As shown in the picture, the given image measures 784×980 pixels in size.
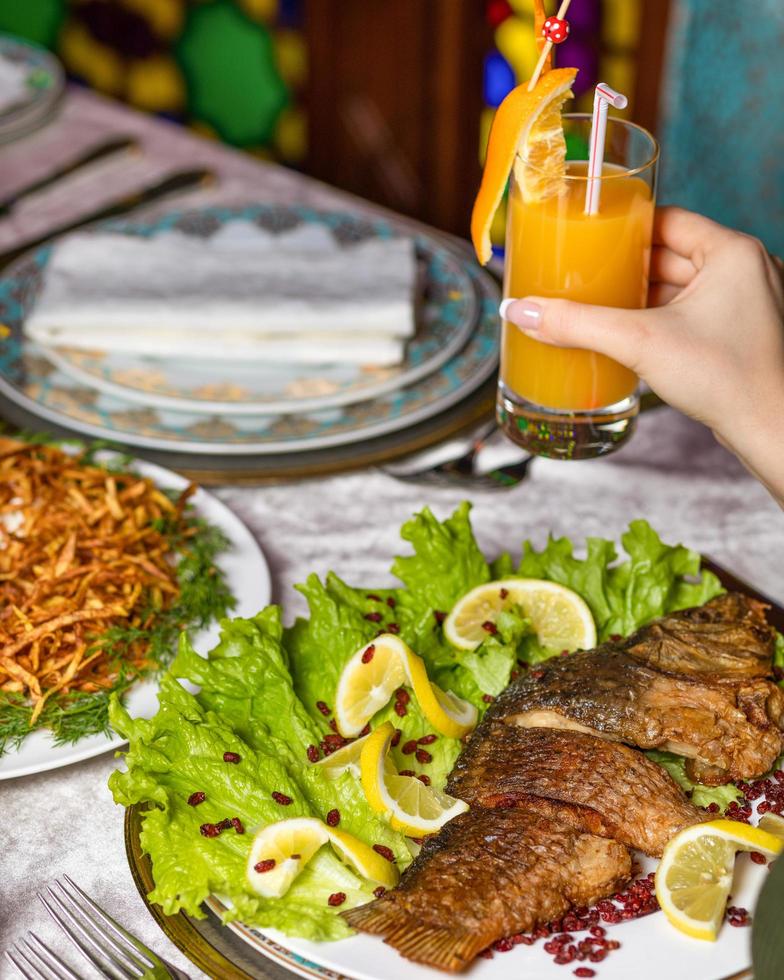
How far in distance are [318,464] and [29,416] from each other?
0.53 m

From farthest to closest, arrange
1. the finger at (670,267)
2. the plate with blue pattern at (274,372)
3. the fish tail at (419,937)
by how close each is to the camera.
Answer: the plate with blue pattern at (274,372) < the finger at (670,267) < the fish tail at (419,937)

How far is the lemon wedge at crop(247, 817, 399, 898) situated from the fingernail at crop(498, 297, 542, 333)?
68 centimetres

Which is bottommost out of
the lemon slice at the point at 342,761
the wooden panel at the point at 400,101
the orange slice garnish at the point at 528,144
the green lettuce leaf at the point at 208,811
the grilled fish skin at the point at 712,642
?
Result: the wooden panel at the point at 400,101

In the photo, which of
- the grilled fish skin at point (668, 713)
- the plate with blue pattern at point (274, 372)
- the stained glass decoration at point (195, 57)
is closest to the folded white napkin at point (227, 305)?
the plate with blue pattern at point (274, 372)

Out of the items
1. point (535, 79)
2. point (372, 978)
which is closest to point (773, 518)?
point (535, 79)

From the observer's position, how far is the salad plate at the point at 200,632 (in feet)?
4.68

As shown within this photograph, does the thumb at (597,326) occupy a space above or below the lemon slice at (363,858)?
above

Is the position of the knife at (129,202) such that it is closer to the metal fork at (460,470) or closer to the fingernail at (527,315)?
the metal fork at (460,470)

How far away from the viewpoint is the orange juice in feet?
5.07

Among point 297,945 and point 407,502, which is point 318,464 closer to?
point 407,502

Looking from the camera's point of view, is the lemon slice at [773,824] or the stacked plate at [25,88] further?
the stacked plate at [25,88]

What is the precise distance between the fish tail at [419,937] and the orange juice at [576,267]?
0.76 m

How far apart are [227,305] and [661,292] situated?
0.80 metres

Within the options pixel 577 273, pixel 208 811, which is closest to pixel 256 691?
pixel 208 811
